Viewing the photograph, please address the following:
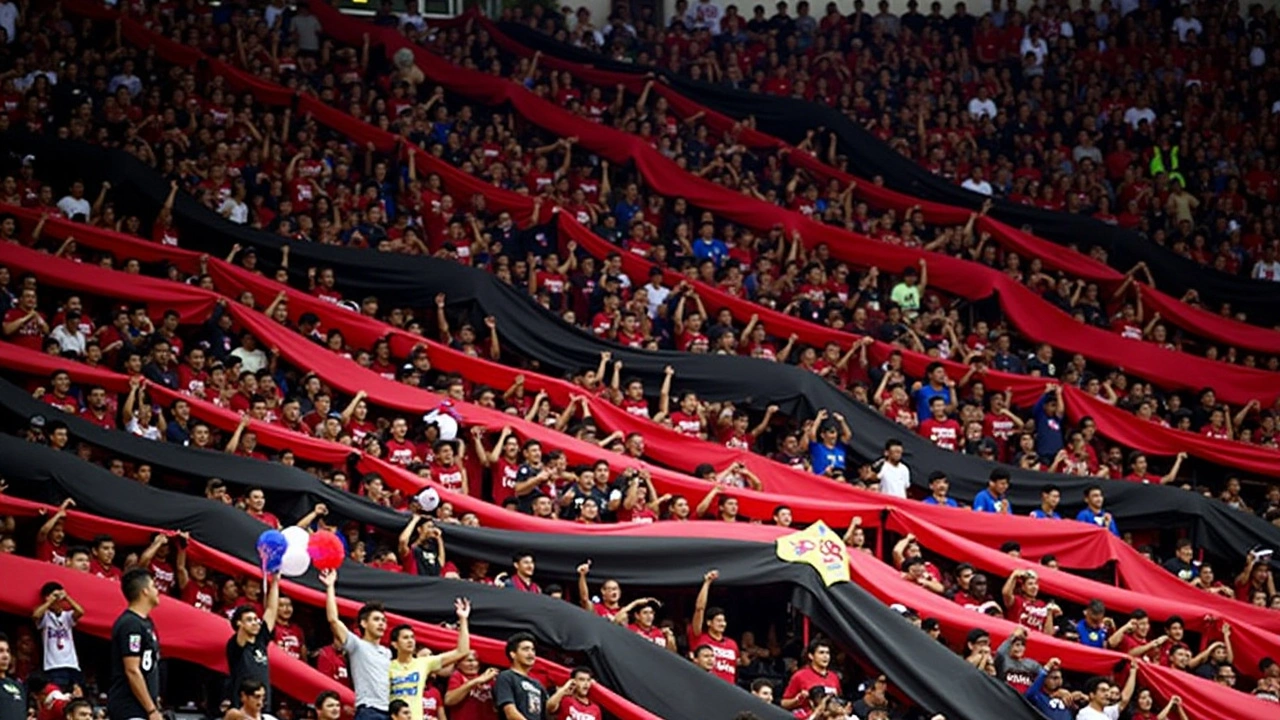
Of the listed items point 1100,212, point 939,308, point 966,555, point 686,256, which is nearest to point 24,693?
point 966,555

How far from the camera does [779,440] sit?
20422 millimetres

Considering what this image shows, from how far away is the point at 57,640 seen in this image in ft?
45.8

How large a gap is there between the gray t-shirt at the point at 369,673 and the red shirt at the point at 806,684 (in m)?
3.28

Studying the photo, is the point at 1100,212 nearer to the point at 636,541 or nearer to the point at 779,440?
the point at 779,440

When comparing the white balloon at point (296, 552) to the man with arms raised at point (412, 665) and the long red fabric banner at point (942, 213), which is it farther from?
the long red fabric banner at point (942, 213)

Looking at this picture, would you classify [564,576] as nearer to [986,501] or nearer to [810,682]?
[810,682]

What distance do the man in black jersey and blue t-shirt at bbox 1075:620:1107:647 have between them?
26.5 ft

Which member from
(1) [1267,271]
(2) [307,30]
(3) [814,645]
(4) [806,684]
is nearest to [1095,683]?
(3) [814,645]

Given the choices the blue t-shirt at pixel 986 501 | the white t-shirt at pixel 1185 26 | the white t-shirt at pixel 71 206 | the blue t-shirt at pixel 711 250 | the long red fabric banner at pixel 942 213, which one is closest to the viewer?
the blue t-shirt at pixel 986 501

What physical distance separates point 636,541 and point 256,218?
680 cm

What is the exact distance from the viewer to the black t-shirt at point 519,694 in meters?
14.3

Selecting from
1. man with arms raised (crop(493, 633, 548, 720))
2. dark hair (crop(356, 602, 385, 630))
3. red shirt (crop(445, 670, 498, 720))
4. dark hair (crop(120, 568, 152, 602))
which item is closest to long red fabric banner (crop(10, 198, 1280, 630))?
man with arms raised (crop(493, 633, 548, 720))

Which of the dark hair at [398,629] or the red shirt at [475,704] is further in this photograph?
the red shirt at [475,704]

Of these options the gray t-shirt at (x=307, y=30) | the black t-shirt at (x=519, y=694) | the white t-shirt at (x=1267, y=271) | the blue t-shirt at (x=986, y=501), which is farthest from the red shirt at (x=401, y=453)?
the white t-shirt at (x=1267, y=271)
